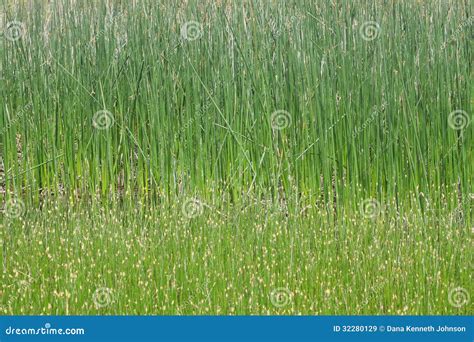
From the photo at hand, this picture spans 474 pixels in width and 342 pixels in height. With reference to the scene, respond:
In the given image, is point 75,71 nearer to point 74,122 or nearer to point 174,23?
point 74,122

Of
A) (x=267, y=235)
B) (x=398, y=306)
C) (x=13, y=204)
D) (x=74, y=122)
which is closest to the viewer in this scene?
(x=398, y=306)

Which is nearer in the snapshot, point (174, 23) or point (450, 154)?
point (450, 154)

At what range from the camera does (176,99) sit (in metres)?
6.02

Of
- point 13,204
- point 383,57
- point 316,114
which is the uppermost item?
point 383,57

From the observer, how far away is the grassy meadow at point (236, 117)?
5.20 meters

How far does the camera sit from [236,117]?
5.93 metres

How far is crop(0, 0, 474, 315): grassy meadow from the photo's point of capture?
520cm

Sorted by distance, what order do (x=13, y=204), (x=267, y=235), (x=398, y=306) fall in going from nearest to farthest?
(x=398, y=306) < (x=267, y=235) < (x=13, y=204)

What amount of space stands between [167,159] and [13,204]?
111 cm

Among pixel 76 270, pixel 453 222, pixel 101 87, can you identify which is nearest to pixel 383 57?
pixel 453 222

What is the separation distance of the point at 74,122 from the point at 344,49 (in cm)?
206

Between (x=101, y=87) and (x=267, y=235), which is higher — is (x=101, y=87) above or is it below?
above

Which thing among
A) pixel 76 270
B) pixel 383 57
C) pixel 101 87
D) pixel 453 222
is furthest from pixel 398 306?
pixel 101 87

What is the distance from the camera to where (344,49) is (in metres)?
6.01
